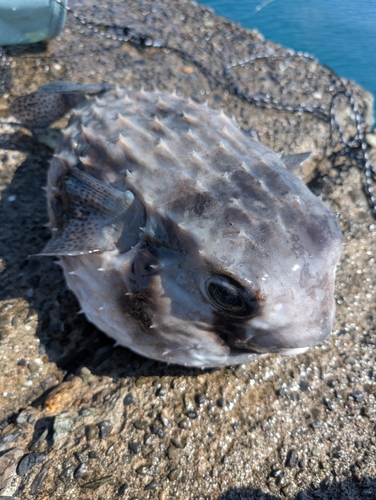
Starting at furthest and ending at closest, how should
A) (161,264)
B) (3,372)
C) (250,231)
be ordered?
(3,372)
(161,264)
(250,231)

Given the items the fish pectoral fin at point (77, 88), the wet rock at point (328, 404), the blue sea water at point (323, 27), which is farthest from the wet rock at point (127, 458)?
the blue sea water at point (323, 27)

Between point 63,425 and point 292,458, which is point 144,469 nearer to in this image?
point 63,425

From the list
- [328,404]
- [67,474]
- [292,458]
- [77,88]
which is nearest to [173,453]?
[67,474]

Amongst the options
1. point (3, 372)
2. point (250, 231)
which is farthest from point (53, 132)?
point (250, 231)

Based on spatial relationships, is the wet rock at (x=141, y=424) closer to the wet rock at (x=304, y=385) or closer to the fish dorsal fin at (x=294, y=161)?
the wet rock at (x=304, y=385)

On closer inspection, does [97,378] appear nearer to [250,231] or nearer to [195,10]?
[250,231]

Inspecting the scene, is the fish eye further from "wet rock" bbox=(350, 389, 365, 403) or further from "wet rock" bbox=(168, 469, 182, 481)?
"wet rock" bbox=(350, 389, 365, 403)
